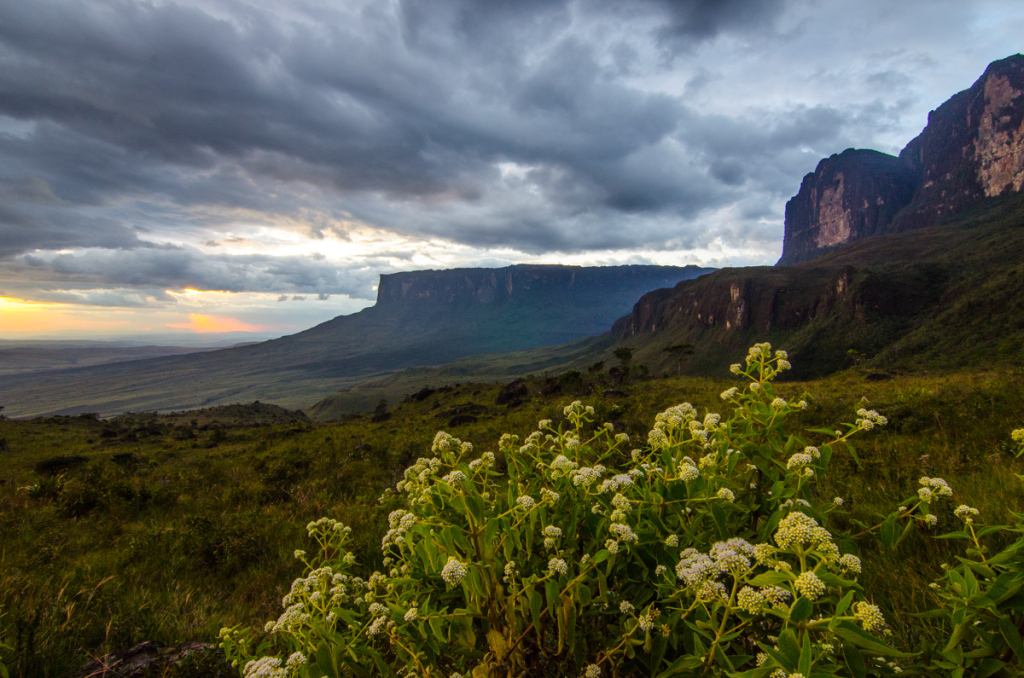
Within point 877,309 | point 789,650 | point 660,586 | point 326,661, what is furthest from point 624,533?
point 877,309

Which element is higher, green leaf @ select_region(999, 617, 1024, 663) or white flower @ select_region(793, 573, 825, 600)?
white flower @ select_region(793, 573, 825, 600)

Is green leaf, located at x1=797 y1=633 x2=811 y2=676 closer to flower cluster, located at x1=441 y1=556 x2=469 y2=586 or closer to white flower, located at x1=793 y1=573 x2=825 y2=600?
white flower, located at x1=793 y1=573 x2=825 y2=600

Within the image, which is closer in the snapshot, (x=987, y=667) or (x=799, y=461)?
Answer: (x=987, y=667)

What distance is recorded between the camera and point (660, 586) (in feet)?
6.26

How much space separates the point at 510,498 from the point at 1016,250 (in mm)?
172062

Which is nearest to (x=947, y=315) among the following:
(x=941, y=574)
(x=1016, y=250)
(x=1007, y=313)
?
(x=1007, y=313)

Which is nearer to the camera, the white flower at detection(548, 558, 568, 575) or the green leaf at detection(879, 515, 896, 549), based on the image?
the white flower at detection(548, 558, 568, 575)

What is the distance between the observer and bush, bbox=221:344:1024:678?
1.59 metres

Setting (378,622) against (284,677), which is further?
(378,622)

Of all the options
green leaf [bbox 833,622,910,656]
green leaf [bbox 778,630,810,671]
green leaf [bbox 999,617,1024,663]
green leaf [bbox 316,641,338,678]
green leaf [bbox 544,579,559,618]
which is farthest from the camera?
green leaf [bbox 316,641,338,678]

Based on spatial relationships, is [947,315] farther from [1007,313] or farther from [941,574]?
[941,574]

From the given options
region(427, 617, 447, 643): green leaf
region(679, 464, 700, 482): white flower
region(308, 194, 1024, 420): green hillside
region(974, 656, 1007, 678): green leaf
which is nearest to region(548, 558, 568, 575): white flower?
region(427, 617, 447, 643): green leaf

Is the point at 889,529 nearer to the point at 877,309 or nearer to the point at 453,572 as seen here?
the point at 453,572

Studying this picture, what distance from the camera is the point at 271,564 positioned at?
5.91 m
